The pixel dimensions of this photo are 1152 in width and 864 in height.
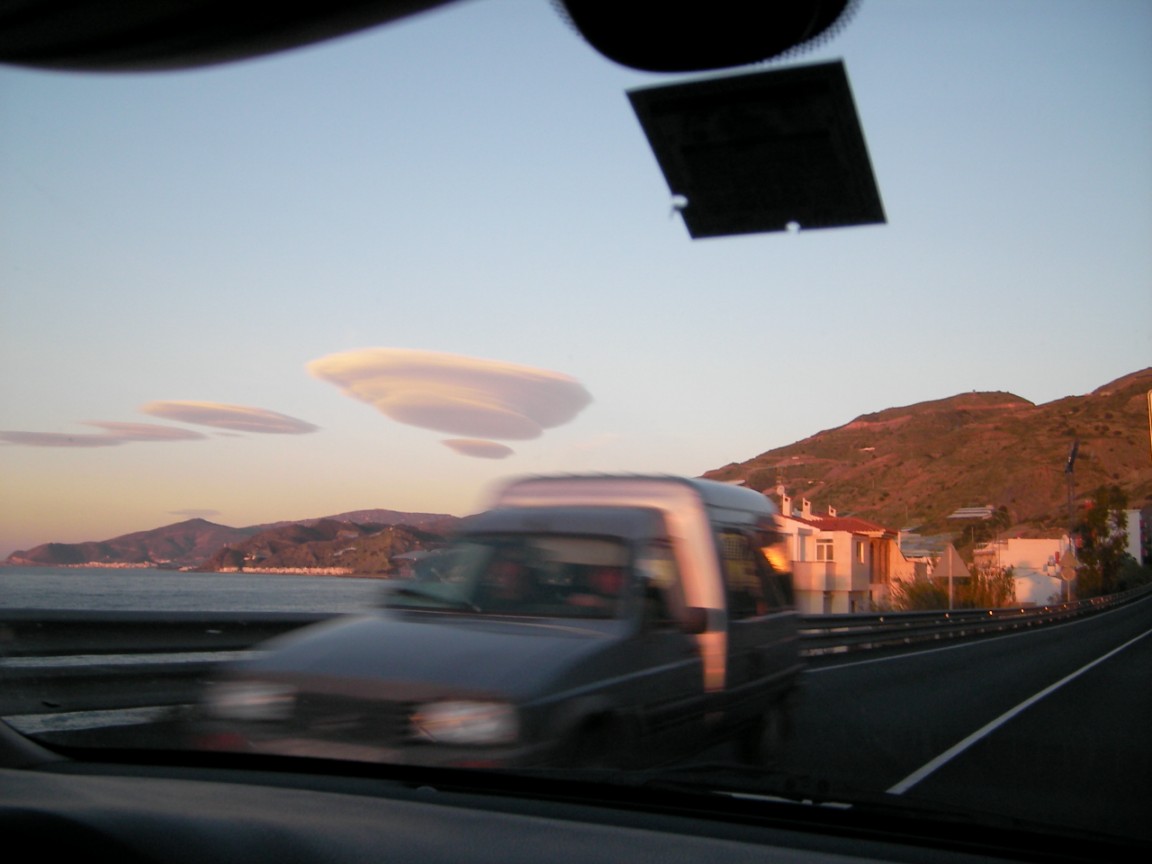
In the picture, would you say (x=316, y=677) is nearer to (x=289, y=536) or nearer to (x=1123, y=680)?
(x=289, y=536)

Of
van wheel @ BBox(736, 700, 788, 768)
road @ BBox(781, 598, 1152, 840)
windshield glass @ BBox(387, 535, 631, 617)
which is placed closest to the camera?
road @ BBox(781, 598, 1152, 840)

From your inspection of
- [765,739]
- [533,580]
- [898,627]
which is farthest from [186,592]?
[898,627]

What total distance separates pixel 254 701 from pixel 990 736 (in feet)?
19.9

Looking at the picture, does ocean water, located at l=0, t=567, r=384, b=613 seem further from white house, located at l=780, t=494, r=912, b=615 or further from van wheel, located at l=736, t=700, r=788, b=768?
white house, located at l=780, t=494, r=912, b=615

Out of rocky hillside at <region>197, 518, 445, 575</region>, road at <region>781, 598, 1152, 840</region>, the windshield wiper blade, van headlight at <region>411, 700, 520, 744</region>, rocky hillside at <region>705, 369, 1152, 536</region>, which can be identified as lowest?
road at <region>781, 598, 1152, 840</region>

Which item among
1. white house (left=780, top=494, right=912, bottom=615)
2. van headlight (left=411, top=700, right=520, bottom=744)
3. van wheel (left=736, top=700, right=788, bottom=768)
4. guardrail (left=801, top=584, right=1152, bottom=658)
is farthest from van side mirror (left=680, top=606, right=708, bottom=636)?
white house (left=780, top=494, right=912, bottom=615)

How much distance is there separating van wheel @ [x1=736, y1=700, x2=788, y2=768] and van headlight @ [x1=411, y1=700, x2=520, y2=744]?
3.14 metres

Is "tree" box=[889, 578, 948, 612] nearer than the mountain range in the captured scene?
No

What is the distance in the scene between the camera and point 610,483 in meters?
7.38

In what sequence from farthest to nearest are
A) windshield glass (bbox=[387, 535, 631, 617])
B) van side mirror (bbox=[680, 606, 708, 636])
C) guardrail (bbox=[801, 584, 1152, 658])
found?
guardrail (bbox=[801, 584, 1152, 658]), van side mirror (bbox=[680, 606, 708, 636]), windshield glass (bbox=[387, 535, 631, 617])

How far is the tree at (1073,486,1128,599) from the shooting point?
56594 millimetres

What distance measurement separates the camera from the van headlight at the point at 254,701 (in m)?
5.34

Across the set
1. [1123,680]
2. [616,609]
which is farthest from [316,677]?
[1123,680]

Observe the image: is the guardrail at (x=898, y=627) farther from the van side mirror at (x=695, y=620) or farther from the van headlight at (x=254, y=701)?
the van headlight at (x=254, y=701)
